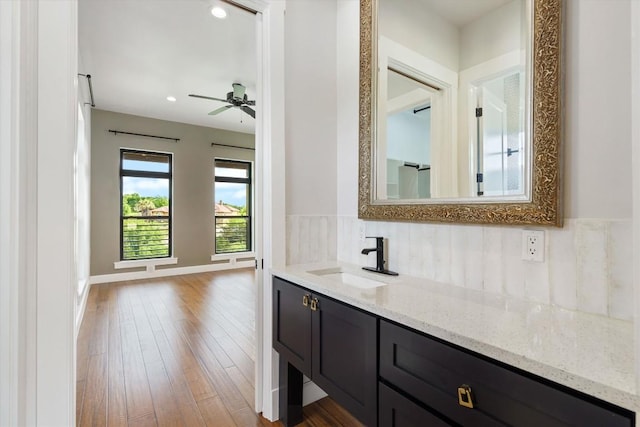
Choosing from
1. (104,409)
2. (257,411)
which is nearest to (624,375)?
(257,411)

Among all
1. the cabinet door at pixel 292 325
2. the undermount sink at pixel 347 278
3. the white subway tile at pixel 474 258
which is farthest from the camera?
the undermount sink at pixel 347 278

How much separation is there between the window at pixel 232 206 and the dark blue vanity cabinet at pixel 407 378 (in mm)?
4900

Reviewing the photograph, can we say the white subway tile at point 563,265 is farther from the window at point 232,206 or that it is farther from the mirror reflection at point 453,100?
the window at point 232,206

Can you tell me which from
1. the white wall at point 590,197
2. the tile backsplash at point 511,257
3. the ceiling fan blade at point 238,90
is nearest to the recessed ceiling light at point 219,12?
the ceiling fan blade at point 238,90

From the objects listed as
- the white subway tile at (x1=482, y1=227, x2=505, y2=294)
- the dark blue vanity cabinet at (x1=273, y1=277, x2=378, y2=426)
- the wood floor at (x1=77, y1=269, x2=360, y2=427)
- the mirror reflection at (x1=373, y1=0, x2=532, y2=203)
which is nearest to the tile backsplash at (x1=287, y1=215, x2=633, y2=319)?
the white subway tile at (x1=482, y1=227, x2=505, y2=294)

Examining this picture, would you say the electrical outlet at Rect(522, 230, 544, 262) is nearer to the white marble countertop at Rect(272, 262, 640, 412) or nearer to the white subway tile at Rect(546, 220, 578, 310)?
the white subway tile at Rect(546, 220, 578, 310)

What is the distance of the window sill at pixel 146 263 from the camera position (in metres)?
5.14

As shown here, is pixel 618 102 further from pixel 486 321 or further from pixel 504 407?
pixel 504 407

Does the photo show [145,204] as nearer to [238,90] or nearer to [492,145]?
[238,90]

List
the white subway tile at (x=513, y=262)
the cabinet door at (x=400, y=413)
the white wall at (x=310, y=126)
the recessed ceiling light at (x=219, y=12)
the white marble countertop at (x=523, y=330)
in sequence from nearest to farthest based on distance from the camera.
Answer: the white marble countertop at (x=523, y=330) < the cabinet door at (x=400, y=413) < the white subway tile at (x=513, y=262) < the white wall at (x=310, y=126) < the recessed ceiling light at (x=219, y=12)

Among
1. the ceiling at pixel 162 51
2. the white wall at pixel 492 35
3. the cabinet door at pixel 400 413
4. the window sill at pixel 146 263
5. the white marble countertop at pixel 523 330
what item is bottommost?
the window sill at pixel 146 263

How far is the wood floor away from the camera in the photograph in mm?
1819

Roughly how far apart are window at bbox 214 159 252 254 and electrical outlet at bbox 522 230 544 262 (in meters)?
5.72

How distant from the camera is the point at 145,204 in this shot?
17.9 ft
